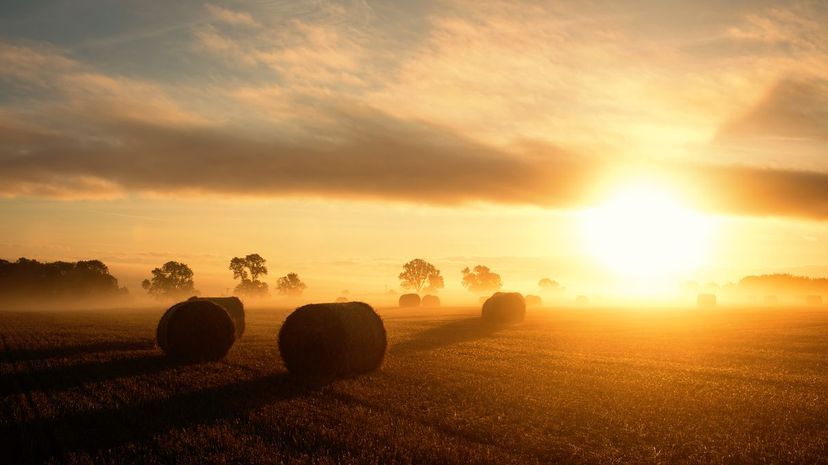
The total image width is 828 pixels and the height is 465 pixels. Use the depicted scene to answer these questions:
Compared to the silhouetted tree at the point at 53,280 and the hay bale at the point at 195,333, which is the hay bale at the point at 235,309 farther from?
the silhouetted tree at the point at 53,280

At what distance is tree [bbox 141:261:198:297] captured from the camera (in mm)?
114562

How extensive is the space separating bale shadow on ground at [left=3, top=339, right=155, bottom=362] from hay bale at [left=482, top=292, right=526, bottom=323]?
2558 cm

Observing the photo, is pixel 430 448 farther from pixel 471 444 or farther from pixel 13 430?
pixel 13 430

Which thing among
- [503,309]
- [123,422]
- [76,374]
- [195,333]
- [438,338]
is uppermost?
[195,333]

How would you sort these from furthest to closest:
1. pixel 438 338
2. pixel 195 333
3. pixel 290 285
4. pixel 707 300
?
pixel 290 285 < pixel 707 300 < pixel 438 338 < pixel 195 333

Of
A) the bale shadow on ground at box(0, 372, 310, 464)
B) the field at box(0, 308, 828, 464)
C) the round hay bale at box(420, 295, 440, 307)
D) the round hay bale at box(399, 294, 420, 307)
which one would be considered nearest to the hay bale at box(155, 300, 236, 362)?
the field at box(0, 308, 828, 464)

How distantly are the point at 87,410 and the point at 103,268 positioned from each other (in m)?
111

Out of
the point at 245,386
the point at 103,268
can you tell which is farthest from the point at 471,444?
the point at 103,268

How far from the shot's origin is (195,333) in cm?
2053

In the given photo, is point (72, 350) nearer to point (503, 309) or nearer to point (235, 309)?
point (235, 309)

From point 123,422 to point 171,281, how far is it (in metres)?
A: 113

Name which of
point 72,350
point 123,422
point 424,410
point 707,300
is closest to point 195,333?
point 72,350

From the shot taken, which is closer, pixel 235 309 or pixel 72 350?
pixel 72 350

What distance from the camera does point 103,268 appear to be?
109 m
